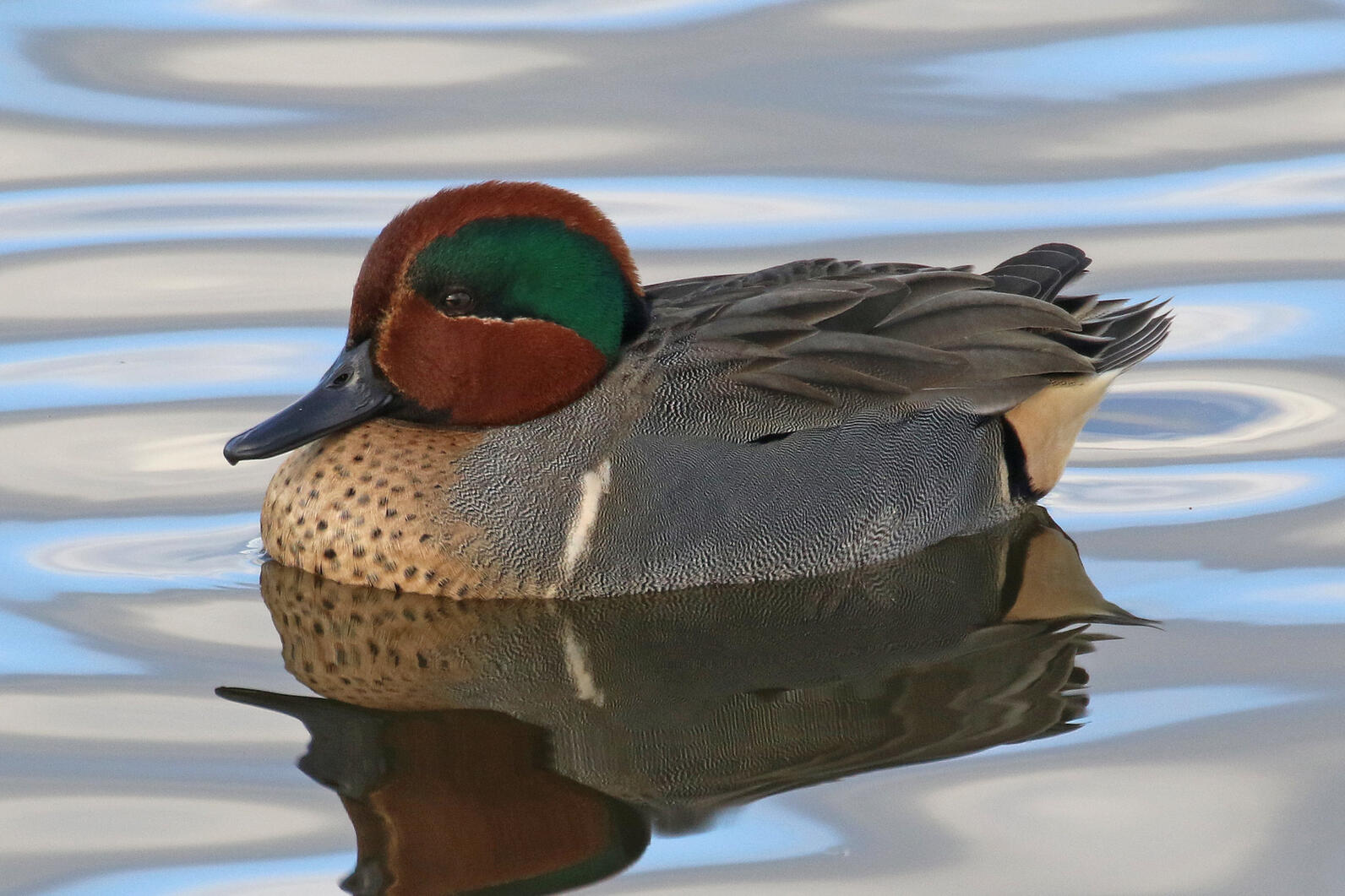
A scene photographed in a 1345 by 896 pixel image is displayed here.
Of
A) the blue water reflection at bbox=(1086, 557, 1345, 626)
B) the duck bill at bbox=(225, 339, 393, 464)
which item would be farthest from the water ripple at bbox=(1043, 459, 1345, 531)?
the duck bill at bbox=(225, 339, 393, 464)

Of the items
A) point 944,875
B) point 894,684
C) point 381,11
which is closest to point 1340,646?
point 894,684

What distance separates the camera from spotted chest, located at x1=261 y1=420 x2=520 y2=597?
21.6ft

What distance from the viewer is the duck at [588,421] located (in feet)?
21.6

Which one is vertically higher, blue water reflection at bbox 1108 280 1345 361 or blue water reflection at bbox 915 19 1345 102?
blue water reflection at bbox 915 19 1345 102

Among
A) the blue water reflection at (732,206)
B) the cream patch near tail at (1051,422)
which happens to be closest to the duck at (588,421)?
the cream patch near tail at (1051,422)

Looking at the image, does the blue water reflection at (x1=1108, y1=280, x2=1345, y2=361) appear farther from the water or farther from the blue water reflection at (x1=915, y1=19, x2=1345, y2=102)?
the blue water reflection at (x1=915, y1=19, x2=1345, y2=102)

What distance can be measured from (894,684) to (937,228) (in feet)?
13.9

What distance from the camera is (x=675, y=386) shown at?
668 centimetres

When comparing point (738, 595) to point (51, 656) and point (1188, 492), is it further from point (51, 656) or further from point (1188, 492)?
point (51, 656)

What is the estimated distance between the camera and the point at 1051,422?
7.33 meters

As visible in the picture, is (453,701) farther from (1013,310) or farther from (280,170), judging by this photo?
(280,170)

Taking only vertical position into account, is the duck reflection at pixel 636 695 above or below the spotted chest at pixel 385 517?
below

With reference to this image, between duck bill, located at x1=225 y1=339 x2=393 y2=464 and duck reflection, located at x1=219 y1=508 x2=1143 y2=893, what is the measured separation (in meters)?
0.43

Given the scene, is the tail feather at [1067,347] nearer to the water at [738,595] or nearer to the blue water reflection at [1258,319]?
the water at [738,595]
